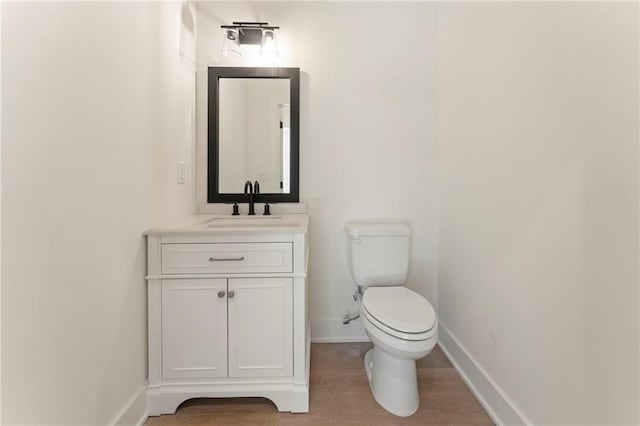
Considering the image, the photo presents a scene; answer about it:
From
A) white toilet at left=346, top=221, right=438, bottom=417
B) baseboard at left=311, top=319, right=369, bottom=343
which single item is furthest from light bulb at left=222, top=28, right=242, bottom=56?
baseboard at left=311, top=319, right=369, bottom=343

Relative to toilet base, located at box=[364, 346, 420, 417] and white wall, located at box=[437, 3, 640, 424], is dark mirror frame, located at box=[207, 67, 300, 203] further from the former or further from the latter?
toilet base, located at box=[364, 346, 420, 417]

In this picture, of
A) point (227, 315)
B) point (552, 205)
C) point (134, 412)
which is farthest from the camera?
point (227, 315)

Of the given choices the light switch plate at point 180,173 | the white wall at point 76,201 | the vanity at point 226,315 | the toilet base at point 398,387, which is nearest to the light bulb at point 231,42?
the white wall at point 76,201

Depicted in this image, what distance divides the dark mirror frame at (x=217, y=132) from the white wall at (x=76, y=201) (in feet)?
1.70

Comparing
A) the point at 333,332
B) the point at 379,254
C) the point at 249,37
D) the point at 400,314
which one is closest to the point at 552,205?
the point at 400,314

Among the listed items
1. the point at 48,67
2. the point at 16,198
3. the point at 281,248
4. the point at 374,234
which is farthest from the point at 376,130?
the point at 16,198

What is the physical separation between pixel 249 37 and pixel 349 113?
2.58 feet

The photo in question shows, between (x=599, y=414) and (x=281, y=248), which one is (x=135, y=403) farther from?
(x=599, y=414)

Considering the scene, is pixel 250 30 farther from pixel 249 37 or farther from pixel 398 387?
pixel 398 387

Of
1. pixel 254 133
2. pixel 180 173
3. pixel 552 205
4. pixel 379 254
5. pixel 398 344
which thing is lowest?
pixel 398 344

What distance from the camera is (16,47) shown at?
738 mm

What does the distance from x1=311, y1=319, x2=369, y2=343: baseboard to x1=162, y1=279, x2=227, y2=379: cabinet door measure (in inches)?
31.8

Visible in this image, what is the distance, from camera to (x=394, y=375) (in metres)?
1.38

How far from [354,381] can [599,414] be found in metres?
1.00
